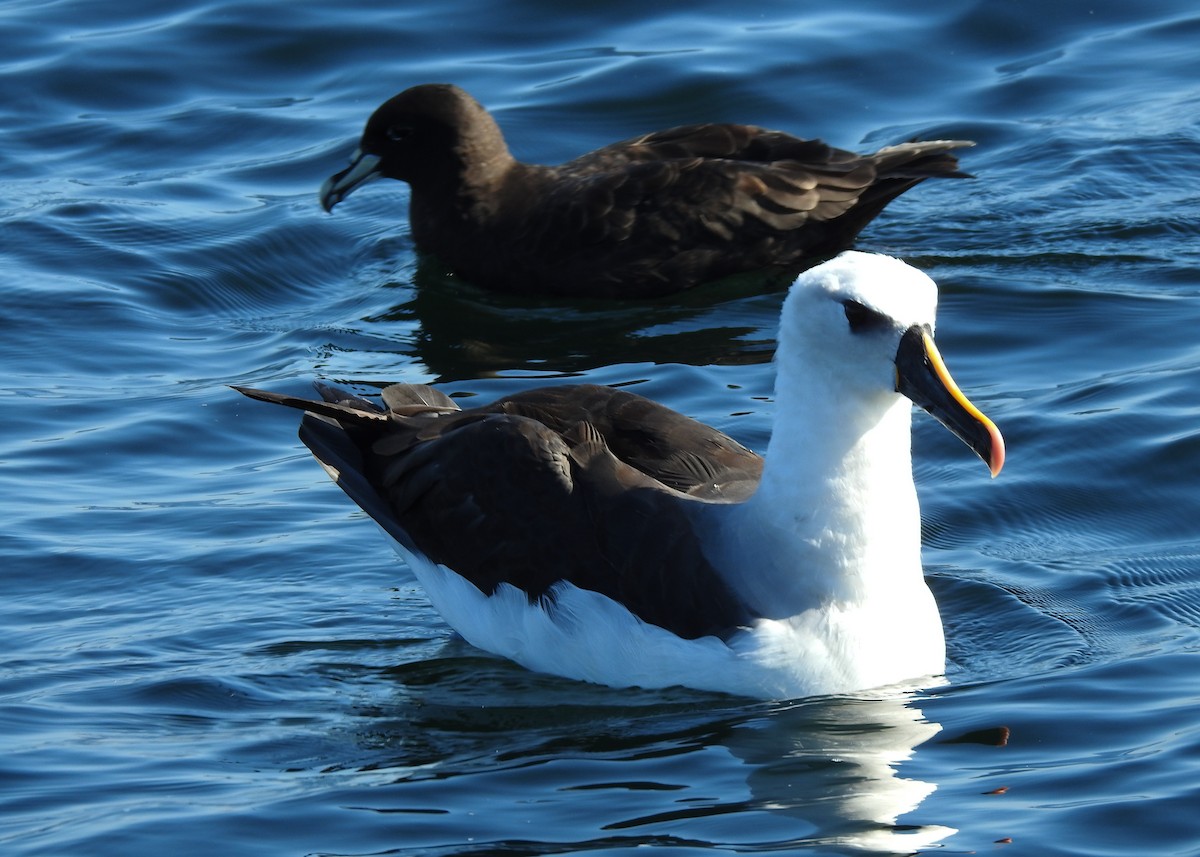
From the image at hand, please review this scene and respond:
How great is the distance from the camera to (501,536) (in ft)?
25.2

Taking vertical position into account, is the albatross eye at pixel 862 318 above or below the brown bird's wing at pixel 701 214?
above

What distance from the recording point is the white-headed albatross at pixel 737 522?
270 inches

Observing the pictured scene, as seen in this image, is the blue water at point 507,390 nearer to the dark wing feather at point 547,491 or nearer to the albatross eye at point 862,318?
the dark wing feather at point 547,491

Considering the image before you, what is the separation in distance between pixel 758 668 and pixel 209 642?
2246mm

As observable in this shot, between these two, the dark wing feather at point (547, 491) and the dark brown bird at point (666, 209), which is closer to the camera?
the dark wing feather at point (547, 491)

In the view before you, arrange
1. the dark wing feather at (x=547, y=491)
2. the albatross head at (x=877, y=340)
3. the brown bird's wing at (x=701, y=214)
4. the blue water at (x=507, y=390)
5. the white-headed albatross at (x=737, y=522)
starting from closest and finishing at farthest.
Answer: the blue water at (x=507, y=390), the albatross head at (x=877, y=340), the white-headed albatross at (x=737, y=522), the dark wing feather at (x=547, y=491), the brown bird's wing at (x=701, y=214)

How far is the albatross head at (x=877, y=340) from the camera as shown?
6.71m

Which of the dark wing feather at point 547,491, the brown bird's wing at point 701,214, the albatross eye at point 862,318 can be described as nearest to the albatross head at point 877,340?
the albatross eye at point 862,318

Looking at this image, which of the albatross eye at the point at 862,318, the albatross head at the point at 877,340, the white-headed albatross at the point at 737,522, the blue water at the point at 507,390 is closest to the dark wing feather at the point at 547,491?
the white-headed albatross at the point at 737,522

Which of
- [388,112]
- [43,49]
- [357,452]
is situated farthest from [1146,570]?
[43,49]

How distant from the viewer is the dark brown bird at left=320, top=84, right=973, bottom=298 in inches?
456

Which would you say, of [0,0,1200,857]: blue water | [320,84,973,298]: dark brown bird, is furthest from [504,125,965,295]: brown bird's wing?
[0,0,1200,857]: blue water

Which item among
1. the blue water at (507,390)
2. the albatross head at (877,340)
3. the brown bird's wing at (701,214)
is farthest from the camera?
the brown bird's wing at (701,214)

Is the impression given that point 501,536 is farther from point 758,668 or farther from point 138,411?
point 138,411
